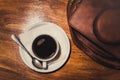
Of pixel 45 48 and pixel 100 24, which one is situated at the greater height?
pixel 100 24

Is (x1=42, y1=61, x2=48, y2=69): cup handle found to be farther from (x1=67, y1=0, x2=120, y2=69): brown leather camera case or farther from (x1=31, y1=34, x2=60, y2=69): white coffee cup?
(x1=67, y1=0, x2=120, y2=69): brown leather camera case

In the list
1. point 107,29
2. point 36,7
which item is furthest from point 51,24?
point 107,29

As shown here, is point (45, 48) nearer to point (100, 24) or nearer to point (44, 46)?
point (44, 46)

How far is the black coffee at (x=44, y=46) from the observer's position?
3.19 ft

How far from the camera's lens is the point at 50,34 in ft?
3.33

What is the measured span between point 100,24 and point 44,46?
0.69 ft

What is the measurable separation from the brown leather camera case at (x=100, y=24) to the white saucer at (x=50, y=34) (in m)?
Result: 0.12

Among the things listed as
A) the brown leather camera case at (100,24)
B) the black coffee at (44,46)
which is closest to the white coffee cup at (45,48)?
the black coffee at (44,46)

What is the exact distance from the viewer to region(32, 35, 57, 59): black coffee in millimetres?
972

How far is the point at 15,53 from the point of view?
3.38 ft

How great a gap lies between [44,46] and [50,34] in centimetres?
6

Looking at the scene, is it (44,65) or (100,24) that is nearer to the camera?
(100,24)

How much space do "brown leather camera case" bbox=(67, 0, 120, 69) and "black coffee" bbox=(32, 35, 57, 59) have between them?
0.12m

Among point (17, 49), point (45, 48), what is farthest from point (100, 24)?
point (17, 49)
